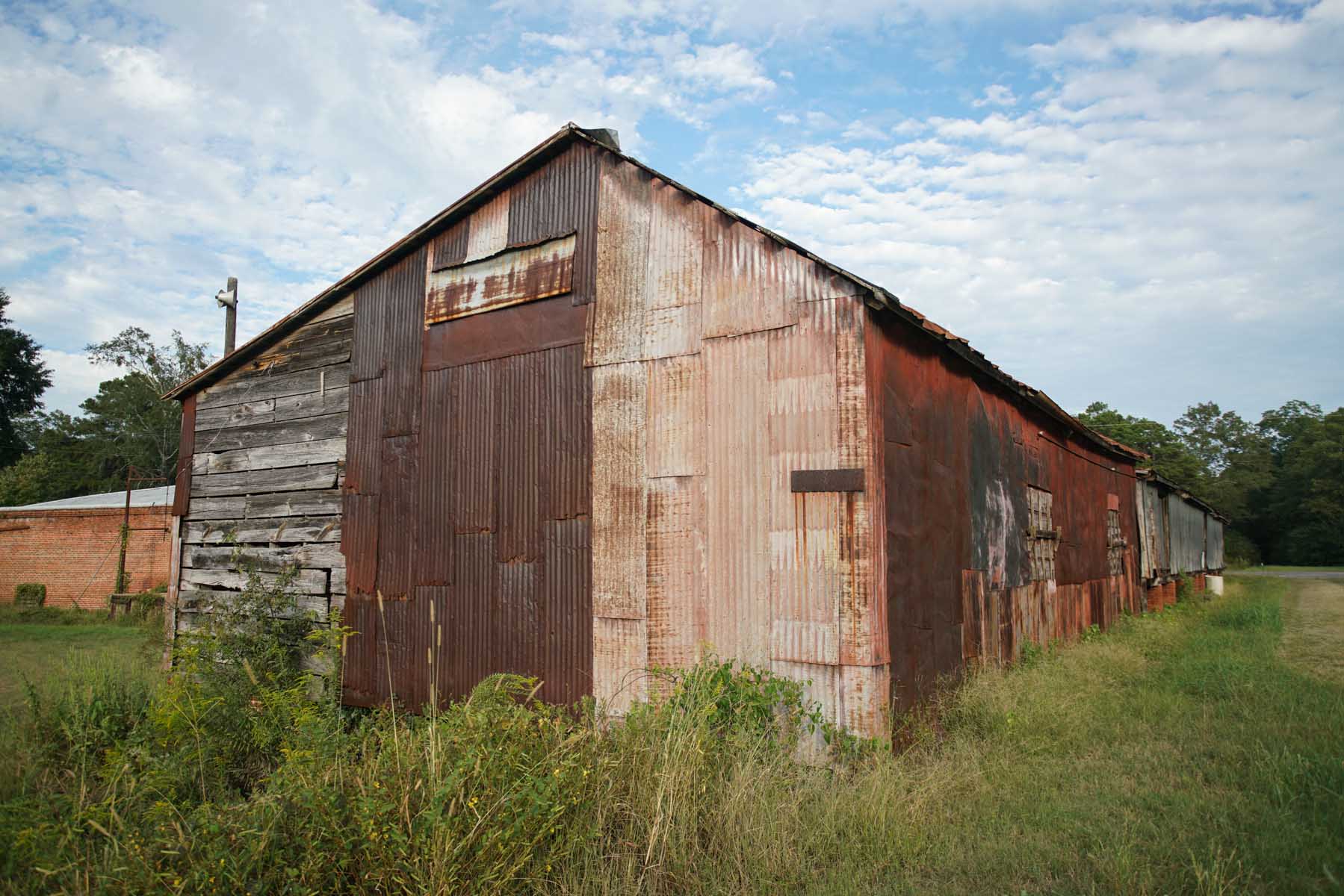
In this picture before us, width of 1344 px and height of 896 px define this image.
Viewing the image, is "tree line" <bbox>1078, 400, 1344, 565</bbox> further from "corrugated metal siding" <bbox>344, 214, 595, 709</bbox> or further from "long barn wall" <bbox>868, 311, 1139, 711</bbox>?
"corrugated metal siding" <bbox>344, 214, 595, 709</bbox>

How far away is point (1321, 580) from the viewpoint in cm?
3247

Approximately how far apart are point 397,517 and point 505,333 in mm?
2417

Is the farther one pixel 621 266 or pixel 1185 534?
pixel 1185 534

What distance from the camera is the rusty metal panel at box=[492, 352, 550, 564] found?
8047mm

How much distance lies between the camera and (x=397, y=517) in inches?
358

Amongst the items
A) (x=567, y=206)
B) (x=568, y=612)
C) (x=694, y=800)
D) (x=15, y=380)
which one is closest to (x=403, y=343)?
(x=567, y=206)

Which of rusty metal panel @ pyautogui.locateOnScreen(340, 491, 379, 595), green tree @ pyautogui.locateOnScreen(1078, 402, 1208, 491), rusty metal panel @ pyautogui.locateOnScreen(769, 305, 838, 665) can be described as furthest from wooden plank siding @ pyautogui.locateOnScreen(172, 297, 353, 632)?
green tree @ pyautogui.locateOnScreen(1078, 402, 1208, 491)

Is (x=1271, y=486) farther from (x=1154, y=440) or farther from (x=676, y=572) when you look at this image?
(x=676, y=572)

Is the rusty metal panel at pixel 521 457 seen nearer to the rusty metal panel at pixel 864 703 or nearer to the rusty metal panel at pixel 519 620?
the rusty metal panel at pixel 519 620

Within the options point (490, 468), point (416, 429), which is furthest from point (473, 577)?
point (416, 429)

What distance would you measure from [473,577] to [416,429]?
1844mm

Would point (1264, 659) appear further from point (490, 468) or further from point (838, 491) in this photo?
point (490, 468)

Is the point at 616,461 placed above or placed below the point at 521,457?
below

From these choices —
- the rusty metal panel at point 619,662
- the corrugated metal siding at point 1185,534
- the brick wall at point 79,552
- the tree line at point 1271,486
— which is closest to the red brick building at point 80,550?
the brick wall at point 79,552
